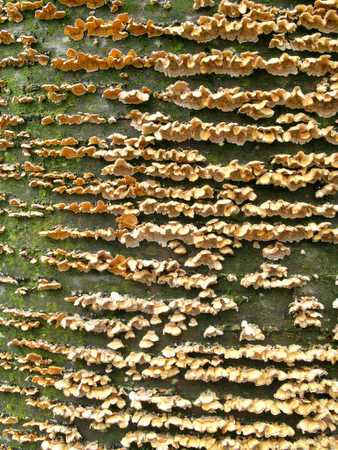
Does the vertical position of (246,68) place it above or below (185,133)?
above

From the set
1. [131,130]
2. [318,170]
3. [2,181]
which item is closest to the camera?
[318,170]

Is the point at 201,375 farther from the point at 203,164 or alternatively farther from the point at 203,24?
the point at 203,24

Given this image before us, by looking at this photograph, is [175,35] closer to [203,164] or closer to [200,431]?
[203,164]

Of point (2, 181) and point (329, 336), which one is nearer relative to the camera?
point (329, 336)

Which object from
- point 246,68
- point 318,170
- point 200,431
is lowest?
point 200,431

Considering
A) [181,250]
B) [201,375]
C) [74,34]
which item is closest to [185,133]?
[181,250]

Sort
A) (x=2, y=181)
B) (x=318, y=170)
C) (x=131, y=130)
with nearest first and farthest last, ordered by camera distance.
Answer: (x=318, y=170) < (x=131, y=130) < (x=2, y=181)
